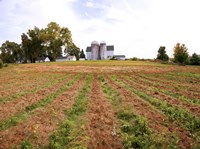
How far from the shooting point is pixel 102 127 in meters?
7.43

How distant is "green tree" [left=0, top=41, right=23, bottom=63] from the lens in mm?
84000

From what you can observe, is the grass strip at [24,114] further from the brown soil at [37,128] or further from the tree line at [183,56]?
the tree line at [183,56]

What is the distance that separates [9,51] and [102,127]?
8869 cm

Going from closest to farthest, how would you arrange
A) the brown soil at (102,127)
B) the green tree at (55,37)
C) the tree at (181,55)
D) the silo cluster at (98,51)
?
1. the brown soil at (102,127)
2. the tree at (181,55)
3. the green tree at (55,37)
4. the silo cluster at (98,51)

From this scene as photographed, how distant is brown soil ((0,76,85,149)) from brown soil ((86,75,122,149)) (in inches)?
52.2

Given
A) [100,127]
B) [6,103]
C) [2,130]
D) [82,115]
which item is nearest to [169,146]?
[100,127]

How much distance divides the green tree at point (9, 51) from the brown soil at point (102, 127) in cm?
8437

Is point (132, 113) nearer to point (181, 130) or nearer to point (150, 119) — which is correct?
point (150, 119)

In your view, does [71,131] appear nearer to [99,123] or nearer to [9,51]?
[99,123]

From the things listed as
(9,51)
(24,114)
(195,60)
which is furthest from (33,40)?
(24,114)

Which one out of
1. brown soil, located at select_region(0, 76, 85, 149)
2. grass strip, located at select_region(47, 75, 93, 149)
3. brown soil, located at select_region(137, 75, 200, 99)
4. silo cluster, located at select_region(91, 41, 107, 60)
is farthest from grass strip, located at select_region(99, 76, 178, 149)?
silo cluster, located at select_region(91, 41, 107, 60)

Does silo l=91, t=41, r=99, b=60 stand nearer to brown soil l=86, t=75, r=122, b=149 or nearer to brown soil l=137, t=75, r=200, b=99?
brown soil l=137, t=75, r=200, b=99

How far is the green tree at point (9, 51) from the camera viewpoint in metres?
84.0

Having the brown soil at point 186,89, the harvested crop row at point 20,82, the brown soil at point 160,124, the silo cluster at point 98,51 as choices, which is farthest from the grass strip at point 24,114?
the silo cluster at point 98,51
